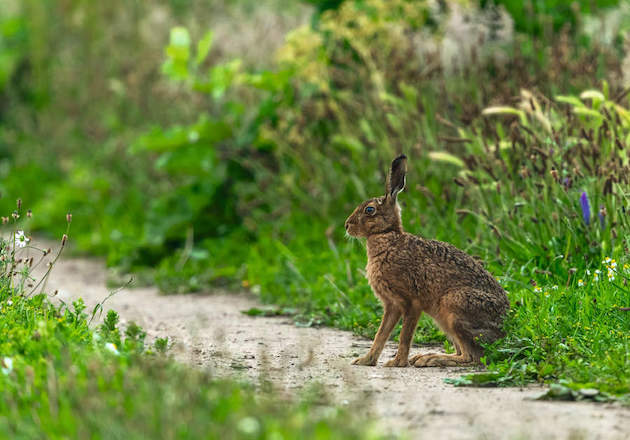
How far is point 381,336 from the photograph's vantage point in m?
4.60

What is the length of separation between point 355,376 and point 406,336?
51cm

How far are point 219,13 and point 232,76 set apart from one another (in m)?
5.30

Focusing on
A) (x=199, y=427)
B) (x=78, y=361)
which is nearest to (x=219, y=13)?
(x=78, y=361)

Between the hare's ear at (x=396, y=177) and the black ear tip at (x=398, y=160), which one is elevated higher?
the black ear tip at (x=398, y=160)

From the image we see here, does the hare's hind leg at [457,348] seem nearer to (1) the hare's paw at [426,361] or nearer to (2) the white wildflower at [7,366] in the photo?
(1) the hare's paw at [426,361]

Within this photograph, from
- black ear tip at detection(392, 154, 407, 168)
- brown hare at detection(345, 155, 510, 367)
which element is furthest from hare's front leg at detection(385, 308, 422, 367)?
black ear tip at detection(392, 154, 407, 168)

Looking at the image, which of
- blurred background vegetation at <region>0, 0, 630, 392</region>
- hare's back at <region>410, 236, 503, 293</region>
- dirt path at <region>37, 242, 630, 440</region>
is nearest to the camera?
dirt path at <region>37, 242, 630, 440</region>

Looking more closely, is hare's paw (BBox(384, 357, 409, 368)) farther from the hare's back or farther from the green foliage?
the green foliage

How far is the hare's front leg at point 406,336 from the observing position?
4.55 metres

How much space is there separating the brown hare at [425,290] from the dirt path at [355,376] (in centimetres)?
16

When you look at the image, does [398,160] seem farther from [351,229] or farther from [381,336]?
[381,336]

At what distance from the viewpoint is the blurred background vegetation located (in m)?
5.67

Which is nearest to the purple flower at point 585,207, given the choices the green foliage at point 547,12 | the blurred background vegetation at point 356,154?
the blurred background vegetation at point 356,154

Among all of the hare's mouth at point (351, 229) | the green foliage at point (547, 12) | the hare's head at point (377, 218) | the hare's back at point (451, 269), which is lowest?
the hare's back at point (451, 269)
